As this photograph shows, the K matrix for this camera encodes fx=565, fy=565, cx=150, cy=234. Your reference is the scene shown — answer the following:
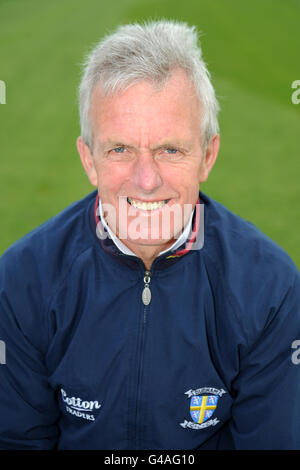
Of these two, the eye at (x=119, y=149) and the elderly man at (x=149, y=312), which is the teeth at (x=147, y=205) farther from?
the eye at (x=119, y=149)

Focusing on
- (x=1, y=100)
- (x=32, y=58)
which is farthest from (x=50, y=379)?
(x=32, y=58)

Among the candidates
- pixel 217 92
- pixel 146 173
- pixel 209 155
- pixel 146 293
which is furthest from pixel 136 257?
pixel 217 92

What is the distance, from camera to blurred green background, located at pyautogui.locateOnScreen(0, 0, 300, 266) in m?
2.86

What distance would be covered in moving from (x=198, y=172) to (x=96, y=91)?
300mm

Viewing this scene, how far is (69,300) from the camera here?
131 cm

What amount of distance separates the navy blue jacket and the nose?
0.56 ft

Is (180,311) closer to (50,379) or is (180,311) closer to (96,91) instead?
(50,379)

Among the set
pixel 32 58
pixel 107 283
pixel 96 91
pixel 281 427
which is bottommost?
pixel 281 427

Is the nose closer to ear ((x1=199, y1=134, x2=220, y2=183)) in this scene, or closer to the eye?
the eye

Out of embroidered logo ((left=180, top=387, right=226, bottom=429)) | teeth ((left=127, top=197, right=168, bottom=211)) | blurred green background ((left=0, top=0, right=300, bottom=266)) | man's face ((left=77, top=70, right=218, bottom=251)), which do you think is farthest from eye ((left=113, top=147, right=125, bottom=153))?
blurred green background ((left=0, top=0, right=300, bottom=266))

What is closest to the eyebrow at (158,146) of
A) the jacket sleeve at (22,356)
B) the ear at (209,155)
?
the ear at (209,155)

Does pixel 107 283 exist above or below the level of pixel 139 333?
above

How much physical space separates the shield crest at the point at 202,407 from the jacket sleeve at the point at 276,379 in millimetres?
69

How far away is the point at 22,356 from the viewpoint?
4.43 ft
